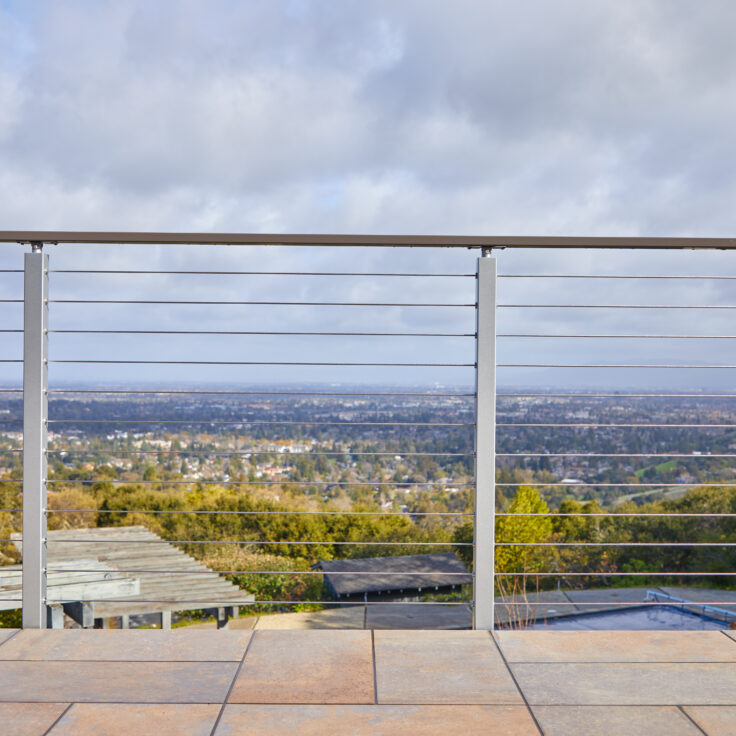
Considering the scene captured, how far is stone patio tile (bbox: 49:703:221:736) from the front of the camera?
4.78ft

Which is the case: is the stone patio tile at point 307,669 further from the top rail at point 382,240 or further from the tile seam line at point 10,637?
the top rail at point 382,240

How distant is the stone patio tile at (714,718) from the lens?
1487 mm

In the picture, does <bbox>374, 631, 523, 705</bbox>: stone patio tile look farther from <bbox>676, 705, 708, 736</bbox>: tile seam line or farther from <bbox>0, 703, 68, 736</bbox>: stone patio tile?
<bbox>0, 703, 68, 736</bbox>: stone patio tile

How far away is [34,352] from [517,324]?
46.0ft

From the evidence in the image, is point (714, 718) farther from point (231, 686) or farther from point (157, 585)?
point (157, 585)

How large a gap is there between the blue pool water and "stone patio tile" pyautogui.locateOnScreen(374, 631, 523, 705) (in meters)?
3.76

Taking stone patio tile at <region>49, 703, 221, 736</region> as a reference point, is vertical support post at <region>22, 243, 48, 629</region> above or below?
above

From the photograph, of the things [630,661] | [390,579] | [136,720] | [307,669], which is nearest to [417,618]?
[390,579]

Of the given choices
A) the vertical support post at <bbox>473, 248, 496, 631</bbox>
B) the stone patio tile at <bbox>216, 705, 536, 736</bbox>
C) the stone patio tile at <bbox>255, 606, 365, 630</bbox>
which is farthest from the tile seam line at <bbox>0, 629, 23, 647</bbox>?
the stone patio tile at <bbox>255, 606, 365, 630</bbox>

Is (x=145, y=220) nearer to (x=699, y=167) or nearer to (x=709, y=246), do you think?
(x=699, y=167)

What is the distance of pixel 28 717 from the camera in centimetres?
Result: 152

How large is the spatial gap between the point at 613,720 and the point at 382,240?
4.37 ft

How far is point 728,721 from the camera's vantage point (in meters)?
1.53

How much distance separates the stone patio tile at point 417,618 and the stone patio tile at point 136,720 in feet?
22.1
